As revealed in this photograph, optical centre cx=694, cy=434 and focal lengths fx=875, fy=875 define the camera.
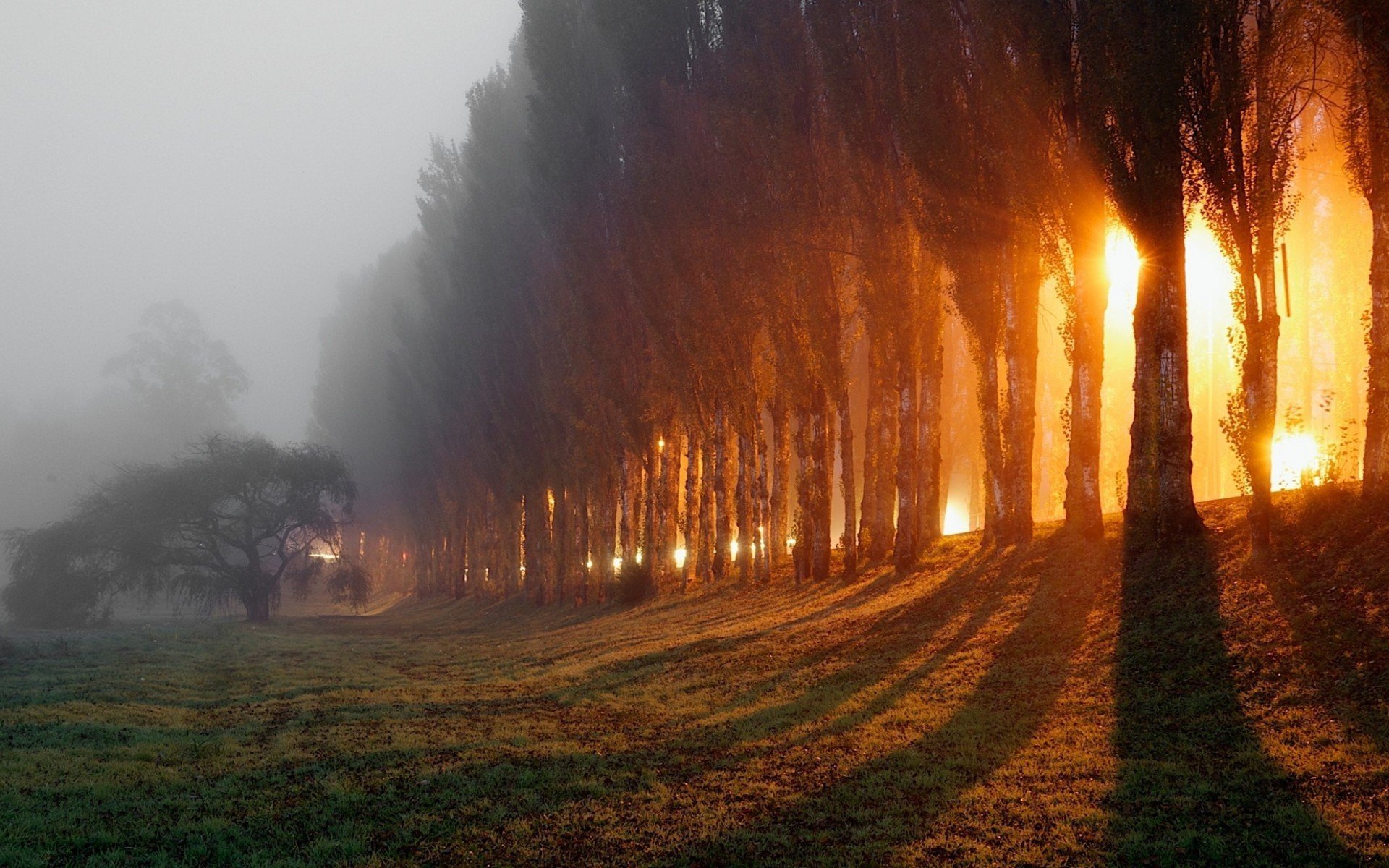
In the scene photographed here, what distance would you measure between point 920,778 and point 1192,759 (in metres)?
2.62

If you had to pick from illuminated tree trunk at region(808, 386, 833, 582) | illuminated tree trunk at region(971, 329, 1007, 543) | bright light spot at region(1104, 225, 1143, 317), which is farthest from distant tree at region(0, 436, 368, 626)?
bright light spot at region(1104, 225, 1143, 317)

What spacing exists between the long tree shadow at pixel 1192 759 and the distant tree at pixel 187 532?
1753 inches

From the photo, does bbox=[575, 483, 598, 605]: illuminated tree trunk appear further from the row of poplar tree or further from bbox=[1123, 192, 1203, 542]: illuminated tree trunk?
bbox=[1123, 192, 1203, 542]: illuminated tree trunk

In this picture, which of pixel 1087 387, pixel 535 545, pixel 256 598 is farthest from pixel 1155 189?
pixel 256 598

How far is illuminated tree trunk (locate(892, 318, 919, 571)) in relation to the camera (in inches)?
932

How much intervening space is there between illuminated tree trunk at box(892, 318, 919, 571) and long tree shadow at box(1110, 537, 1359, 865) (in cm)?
977

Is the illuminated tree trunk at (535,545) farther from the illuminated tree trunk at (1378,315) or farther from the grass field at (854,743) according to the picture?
the illuminated tree trunk at (1378,315)

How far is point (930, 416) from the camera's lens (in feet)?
89.1

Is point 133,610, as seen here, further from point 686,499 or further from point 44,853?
point 44,853

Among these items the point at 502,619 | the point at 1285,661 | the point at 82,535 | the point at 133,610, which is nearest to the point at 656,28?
the point at 502,619

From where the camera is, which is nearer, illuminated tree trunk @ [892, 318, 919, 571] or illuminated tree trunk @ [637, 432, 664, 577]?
illuminated tree trunk @ [892, 318, 919, 571]

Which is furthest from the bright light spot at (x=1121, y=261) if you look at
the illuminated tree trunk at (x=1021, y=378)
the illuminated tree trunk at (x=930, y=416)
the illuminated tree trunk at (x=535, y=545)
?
the illuminated tree trunk at (x=535, y=545)

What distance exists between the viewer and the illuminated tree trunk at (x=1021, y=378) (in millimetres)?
21062

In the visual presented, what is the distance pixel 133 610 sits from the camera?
204 ft
